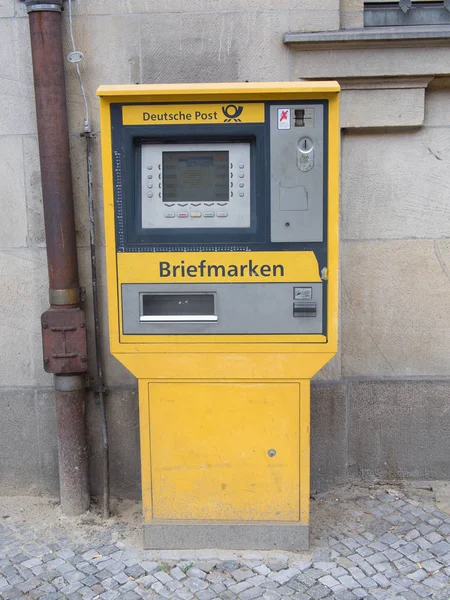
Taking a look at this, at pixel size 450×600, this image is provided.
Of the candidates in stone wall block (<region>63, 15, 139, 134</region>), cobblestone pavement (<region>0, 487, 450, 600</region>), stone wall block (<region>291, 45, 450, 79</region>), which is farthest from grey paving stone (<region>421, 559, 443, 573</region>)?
stone wall block (<region>63, 15, 139, 134</region>)

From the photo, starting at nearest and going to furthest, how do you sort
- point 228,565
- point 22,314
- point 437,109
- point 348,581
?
1. point 348,581
2. point 228,565
3. point 437,109
4. point 22,314

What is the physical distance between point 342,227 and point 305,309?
103 centimetres

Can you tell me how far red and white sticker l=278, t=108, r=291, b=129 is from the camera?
2939 millimetres

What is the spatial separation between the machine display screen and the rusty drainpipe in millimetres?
898

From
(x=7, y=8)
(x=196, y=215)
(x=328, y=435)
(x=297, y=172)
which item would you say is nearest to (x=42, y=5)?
(x=7, y=8)

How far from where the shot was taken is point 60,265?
3.70 meters

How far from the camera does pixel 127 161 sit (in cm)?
300

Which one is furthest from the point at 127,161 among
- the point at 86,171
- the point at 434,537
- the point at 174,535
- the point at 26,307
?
the point at 434,537

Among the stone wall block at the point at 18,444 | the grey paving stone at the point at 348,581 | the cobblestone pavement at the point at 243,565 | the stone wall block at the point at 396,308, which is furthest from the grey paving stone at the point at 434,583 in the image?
the stone wall block at the point at 18,444

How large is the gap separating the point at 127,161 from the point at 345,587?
2190 mm

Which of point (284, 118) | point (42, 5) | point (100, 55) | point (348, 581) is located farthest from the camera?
point (100, 55)

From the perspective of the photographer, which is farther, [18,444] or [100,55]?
[18,444]

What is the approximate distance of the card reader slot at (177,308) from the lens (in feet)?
10.2

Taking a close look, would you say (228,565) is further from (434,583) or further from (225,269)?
(225,269)
